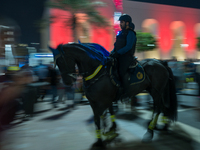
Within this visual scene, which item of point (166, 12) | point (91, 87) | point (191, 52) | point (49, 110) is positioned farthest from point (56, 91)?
point (191, 52)

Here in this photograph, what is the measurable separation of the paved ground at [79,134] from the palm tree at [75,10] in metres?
12.7

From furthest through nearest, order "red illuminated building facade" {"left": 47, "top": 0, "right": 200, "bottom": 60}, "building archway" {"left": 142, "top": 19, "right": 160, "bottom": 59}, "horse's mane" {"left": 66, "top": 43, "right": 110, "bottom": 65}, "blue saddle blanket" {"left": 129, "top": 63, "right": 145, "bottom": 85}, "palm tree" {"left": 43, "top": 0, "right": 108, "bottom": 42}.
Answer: "building archway" {"left": 142, "top": 19, "right": 160, "bottom": 59} → "red illuminated building facade" {"left": 47, "top": 0, "right": 200, "bottom": 60} → "palm tree" {"left": 43, "top": 0, "right": 108, "bottom": 42} → "blue saddle blanket" {"left": 129, "top": 63, "right": 145, "bottom": 85} → "horse's mane" {"left": 66, "top": 43, "right": 110, "bottom": 65}

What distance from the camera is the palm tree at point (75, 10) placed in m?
16.0

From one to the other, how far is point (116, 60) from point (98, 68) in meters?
0.44

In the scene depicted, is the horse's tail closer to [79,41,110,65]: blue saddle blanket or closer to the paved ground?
the paved ground

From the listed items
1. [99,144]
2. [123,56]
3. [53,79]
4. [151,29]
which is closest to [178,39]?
[151,29]

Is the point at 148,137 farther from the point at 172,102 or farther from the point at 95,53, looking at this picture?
the point at 95,53

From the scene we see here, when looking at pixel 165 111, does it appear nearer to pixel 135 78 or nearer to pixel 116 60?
pixel 135 78

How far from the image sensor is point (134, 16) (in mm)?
25359

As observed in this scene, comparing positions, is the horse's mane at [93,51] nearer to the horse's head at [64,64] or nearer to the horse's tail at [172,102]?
the horse's head at [64,64]

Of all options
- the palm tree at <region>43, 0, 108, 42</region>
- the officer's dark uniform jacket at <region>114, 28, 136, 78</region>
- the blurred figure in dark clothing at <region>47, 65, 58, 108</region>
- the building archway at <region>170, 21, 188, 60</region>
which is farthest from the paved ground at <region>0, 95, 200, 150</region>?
the building archway at <region>170, 21, 188, 60</region>

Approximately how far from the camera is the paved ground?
3.63 meters

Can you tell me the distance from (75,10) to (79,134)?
14295 millimetres

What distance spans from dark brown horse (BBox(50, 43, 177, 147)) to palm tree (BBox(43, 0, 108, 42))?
13.5 metres
